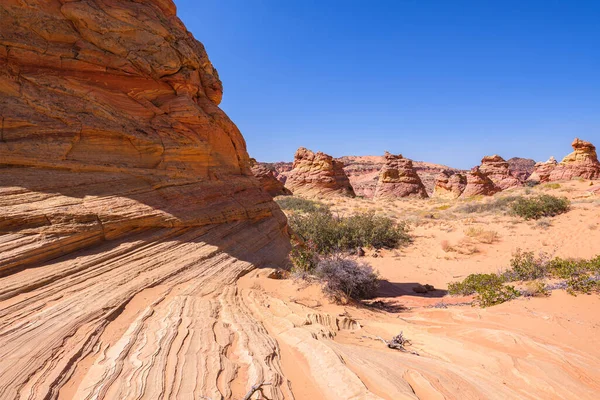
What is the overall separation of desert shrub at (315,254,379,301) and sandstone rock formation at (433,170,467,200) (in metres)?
36.4

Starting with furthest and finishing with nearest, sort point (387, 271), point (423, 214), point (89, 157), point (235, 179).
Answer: point (423, 214) → point (387, 271) → point (235, 179) → point (89, 157)

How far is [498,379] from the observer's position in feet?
11.2

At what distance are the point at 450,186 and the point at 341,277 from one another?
3933cm

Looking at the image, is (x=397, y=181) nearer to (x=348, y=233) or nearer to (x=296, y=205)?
(x=296, y=205)

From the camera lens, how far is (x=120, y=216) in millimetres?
5199

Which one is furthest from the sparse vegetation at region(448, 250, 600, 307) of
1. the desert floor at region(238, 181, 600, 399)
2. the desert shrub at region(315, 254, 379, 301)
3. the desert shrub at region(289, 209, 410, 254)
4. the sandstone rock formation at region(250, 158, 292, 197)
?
the sandstone rock formation at region(250, 158, 292, 197)

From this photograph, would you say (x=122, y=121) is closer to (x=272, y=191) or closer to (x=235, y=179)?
(x=235, y=179)

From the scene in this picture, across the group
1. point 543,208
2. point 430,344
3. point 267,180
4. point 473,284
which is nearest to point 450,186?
point 267,180

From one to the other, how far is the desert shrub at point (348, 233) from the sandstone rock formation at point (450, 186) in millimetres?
28125

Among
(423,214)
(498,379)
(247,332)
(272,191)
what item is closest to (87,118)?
(247,332)

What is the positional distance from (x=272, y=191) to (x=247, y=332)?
28.3m

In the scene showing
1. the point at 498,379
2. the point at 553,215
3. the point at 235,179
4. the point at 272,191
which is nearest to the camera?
the point at 498,379

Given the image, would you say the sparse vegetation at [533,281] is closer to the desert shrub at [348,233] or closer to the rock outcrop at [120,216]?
the rock outcrop at [120,216]

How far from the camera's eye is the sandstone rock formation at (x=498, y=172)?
40.3 meters
